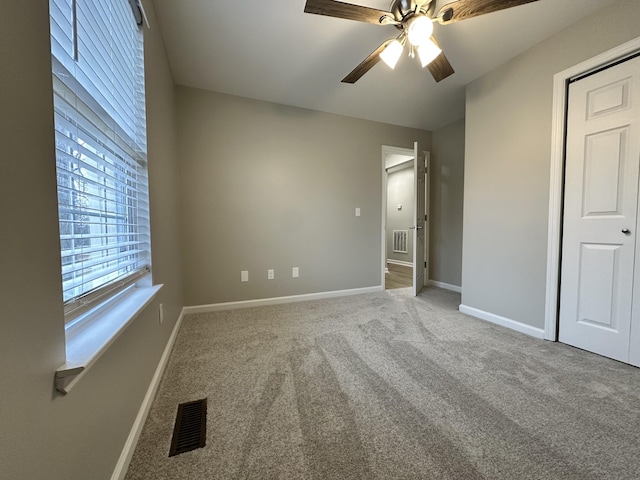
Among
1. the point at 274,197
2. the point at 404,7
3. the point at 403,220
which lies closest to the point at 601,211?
the point at 404,7

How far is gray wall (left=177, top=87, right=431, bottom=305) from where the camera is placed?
8.96 ft

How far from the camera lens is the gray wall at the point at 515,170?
1.91 m

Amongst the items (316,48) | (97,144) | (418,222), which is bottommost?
(418,222)

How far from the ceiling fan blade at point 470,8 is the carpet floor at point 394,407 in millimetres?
2114

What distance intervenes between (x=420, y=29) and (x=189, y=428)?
2463mm

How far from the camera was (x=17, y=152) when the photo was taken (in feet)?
1.70

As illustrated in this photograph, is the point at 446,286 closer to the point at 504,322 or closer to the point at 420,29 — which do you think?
the point at 504,322

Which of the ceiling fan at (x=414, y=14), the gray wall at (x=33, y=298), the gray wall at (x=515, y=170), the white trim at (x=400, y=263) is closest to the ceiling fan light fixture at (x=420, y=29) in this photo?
the ceiling fan at (x=414, y=14)

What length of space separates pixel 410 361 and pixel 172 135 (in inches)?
109

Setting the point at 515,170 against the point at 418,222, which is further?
the point at 418,222

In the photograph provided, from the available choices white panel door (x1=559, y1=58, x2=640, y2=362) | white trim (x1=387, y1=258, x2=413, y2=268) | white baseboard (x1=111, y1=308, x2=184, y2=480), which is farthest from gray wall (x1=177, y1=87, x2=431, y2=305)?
white trim (x1=387, y1=258, x2=413, y2=268)

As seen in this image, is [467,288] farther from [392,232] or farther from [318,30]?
[392,232]

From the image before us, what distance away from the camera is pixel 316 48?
2.07 metres

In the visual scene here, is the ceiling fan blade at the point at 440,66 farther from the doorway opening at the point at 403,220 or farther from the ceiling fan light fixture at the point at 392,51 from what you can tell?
the doorway opening at the point at 403,220
